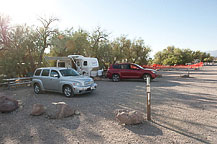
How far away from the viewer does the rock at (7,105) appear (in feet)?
19.2

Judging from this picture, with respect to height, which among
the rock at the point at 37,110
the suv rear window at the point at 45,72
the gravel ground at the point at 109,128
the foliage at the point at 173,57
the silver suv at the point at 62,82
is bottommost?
the gravel ground at the point at 109,128

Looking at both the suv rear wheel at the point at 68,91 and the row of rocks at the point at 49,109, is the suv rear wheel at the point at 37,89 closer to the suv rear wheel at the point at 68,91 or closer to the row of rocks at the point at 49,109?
the suv rear wheel at the point at 68,91

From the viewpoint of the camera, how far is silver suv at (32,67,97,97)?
8.07 metres

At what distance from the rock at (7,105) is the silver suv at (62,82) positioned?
2.48 m

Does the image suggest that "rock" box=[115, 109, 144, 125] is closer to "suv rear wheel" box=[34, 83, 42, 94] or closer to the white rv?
"suv rear wheel" box=[34, 83, 42, 94]

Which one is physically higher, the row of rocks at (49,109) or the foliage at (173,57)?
the foliage at (173,57)

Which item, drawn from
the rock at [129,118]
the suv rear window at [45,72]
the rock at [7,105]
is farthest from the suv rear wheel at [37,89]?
the rock at [129,118]

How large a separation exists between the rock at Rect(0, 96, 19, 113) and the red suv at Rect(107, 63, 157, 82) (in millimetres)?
9753

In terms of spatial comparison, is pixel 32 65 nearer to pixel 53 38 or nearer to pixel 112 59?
Result: pixel 53 38

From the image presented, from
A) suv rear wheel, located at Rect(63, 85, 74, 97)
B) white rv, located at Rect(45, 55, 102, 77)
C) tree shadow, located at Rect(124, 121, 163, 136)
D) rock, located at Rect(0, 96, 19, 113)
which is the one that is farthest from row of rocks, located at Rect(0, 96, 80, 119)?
white rv, located at Rect(45, 55, 102, 77)

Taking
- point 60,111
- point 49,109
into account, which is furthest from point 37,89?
point 60,111

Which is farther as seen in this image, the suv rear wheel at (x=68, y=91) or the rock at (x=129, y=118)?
the suv rear wheel at (x=68, y=91)

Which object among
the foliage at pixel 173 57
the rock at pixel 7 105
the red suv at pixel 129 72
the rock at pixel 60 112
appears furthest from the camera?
the foliage at pixel 173 57

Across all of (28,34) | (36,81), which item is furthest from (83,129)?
(28,34)
